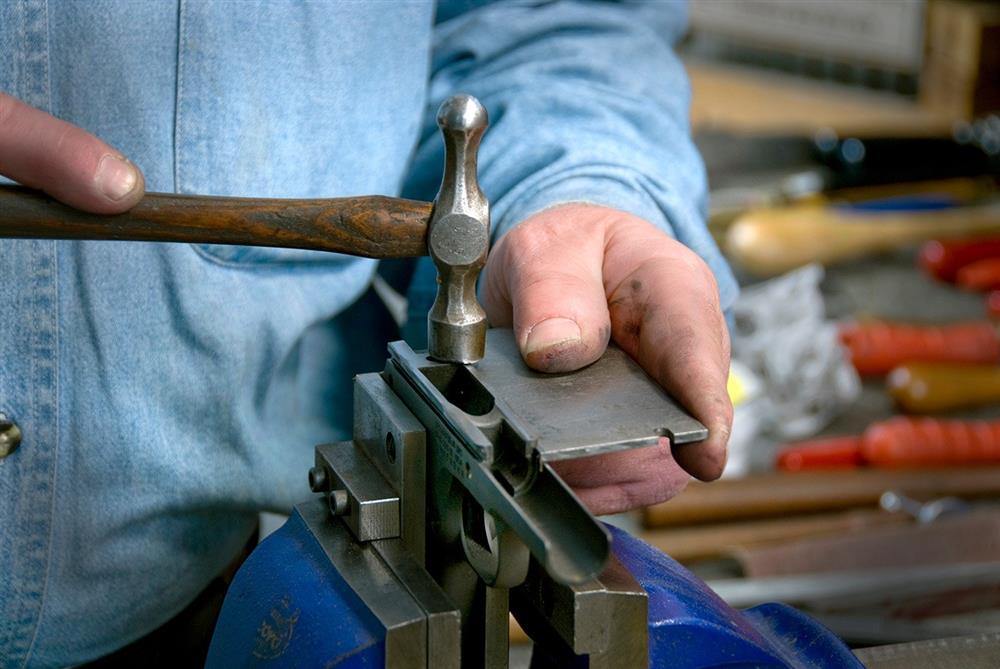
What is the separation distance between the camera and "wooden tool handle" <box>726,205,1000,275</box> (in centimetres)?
222

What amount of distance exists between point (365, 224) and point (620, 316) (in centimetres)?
19

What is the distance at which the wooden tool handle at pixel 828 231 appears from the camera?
2.22m

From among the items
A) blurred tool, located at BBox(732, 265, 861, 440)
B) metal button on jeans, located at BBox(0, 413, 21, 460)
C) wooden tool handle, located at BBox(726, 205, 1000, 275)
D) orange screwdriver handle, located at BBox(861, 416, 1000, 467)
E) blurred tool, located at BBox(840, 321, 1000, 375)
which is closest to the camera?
metal button on jeans, located at BBox(0, 413, 21, 460)

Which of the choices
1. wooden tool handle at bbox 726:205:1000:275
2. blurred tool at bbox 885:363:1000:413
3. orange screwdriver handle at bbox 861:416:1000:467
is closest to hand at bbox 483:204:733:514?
orange screwdriver handle at bbox 861:416:1000:467

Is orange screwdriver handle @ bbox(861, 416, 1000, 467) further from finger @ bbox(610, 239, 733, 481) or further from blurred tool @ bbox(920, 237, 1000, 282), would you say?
finger @ bbox(610, 239, 733, 481)

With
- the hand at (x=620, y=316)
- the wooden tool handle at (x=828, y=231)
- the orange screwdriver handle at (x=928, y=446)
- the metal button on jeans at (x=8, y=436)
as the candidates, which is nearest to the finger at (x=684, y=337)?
the hand at (x=620, y=316)

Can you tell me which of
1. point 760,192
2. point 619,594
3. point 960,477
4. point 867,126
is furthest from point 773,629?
point 867,126

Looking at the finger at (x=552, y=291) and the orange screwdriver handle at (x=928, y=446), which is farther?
the orange screwdriver handle at (x=928, y=446)

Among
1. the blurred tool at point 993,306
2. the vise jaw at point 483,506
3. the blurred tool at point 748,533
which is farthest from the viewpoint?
the blurred tool at point 993,306

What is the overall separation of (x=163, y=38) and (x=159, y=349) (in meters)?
0.23

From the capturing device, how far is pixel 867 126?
2650 millimetres

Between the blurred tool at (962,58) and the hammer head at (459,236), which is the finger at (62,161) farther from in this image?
the blurred tool at (962,58)

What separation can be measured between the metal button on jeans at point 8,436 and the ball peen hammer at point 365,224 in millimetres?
222

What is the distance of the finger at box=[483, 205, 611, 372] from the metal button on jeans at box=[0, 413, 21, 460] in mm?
351
